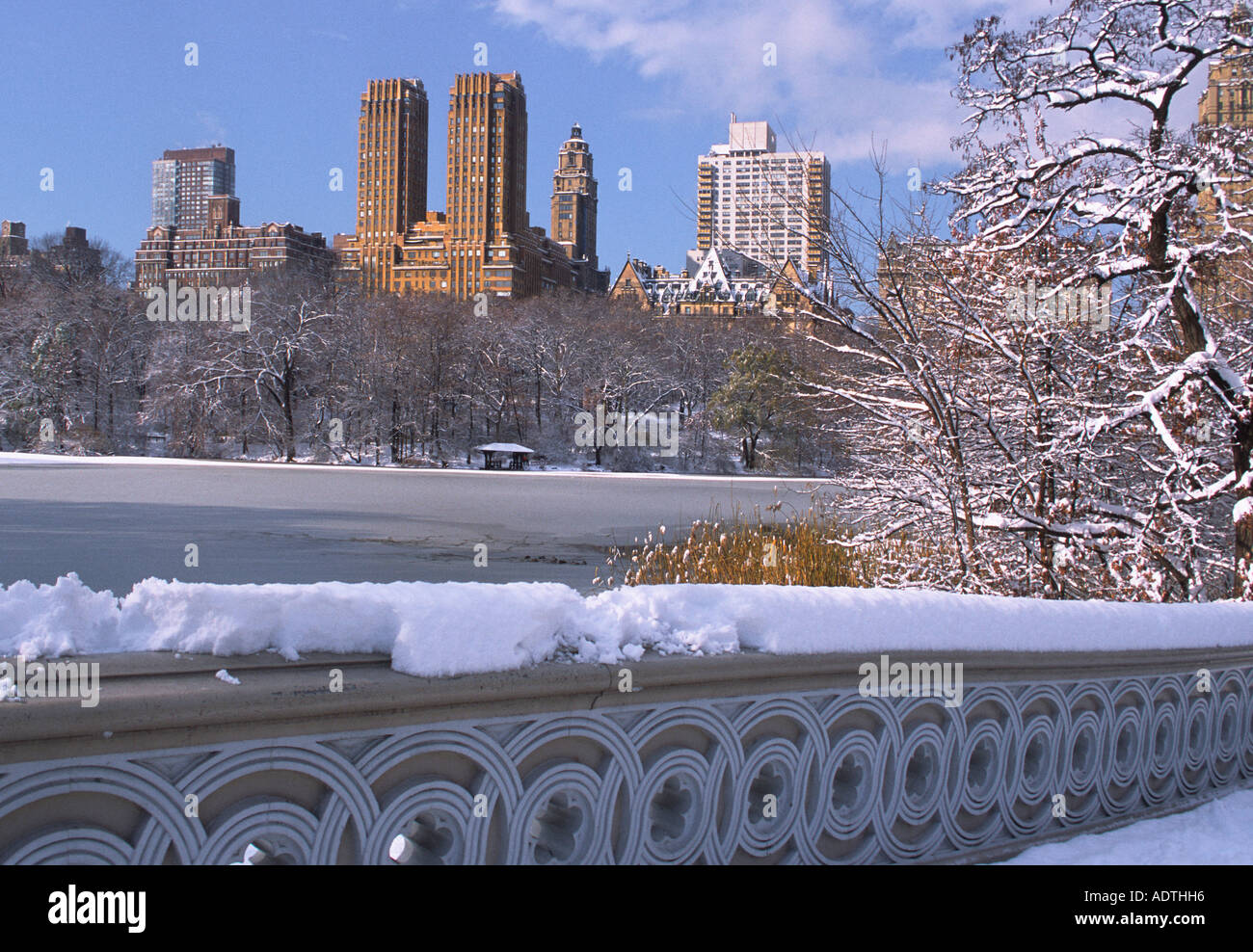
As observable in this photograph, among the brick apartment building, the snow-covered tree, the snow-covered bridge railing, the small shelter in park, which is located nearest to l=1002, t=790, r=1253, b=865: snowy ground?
the snow-covered bridge railing

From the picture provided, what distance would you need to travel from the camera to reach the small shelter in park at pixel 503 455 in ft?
148

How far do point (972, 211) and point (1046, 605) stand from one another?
4420 millimetres

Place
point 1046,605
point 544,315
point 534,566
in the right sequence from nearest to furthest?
point 1046,605
point 534,566
point 544,315

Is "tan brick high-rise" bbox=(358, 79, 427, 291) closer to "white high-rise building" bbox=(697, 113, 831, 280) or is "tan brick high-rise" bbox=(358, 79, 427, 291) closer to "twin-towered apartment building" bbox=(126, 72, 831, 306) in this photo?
"twin-towered apartment building" bbox=(126, 72, 831, 306)

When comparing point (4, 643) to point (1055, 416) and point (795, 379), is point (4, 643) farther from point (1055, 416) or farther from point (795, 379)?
point (1055, 416)

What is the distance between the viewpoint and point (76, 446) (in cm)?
3838

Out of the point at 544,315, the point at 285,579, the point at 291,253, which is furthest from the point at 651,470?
the point at 291,253

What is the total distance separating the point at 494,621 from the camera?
1.77 meters

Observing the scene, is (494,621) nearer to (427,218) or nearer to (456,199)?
(456,199)

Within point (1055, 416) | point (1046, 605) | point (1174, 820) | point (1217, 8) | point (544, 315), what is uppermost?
point (544, 315)

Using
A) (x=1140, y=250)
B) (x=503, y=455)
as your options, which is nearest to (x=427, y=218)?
(x=503, y=455)

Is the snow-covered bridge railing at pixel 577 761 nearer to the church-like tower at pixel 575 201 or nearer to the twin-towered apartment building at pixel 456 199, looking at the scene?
the twin-towered apartment building at pixel 456 199

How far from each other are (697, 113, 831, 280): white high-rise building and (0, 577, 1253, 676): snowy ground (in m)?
3.19

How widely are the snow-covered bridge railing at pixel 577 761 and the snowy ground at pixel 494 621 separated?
54 mm
